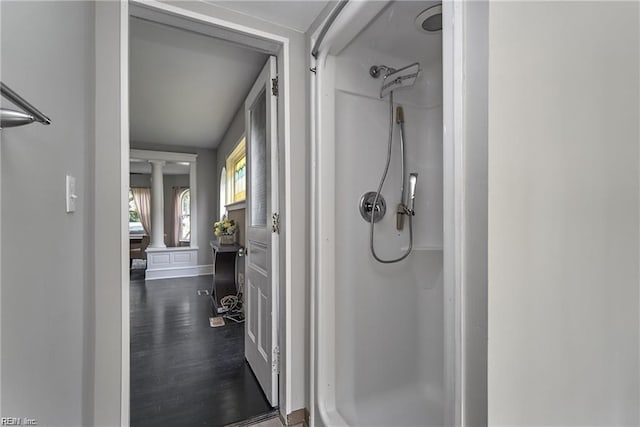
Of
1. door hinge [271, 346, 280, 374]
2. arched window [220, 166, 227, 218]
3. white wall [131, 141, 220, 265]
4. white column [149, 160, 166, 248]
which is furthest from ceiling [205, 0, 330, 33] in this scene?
white column [149, 160, 166, 248]

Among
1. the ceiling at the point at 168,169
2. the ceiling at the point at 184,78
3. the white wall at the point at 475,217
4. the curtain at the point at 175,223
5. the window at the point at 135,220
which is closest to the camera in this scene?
the white wall at the point at 475,217

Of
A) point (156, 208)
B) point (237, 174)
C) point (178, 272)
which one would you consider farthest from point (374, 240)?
point (156, 208)

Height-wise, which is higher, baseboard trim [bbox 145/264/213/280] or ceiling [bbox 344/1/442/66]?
ceiling [bbox 344/1/442/66]

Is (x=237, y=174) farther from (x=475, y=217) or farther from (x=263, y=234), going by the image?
(x=475, y=217)

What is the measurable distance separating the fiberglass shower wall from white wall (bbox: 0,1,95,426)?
1.00m

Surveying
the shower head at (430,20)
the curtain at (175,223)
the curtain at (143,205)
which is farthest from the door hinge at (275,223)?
the curtain at (143,205)

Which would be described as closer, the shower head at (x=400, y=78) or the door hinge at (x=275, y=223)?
the shower head at (x=400, y=78)

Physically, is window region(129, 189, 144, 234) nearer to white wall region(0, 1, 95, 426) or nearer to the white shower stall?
white wall region(0, 1, 95, 426)

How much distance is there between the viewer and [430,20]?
1.35 metres

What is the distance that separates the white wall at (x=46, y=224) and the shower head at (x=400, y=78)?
1.38 meters

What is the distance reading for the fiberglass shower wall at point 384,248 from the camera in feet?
4.99

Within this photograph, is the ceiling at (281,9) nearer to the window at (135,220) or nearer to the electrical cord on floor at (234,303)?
the electrical cord on floor at (234,303)

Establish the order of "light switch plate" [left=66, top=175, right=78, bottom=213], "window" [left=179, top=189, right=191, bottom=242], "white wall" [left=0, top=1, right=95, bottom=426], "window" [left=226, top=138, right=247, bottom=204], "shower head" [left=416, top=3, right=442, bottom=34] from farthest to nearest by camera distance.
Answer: "window" [left=179, top=189, right=191, bottom=242] → "window" [left=226, top=138, right=247, bottom=204] → "shower head" [left=416, top=3, right=442, bottom=34] → "light switch plate" [left=66, top=175, right=78, bottom=213] → "white wall" [left=0, top=1, right=95, bottom=426]

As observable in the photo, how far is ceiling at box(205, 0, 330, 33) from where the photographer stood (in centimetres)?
143
